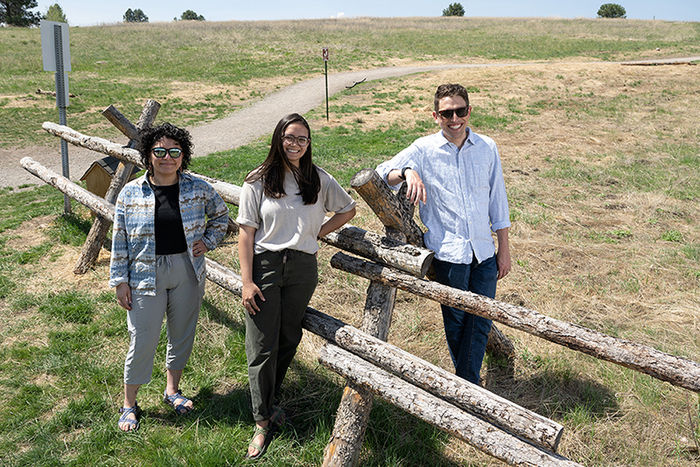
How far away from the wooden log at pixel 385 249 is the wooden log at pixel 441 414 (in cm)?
69

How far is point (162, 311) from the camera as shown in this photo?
3311 mm

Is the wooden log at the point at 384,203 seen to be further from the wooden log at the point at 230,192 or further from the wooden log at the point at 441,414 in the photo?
the wooden log at the point at 230,192

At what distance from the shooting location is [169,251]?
324cm

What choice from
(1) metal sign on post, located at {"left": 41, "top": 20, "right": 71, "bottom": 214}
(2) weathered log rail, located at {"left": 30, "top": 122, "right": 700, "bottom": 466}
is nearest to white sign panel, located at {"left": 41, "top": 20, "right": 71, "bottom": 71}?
(1) metal sign on post, located at {"left": 41, "top": 20, "right": 71, "bottom": 214}

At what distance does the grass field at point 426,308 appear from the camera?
10.8ft

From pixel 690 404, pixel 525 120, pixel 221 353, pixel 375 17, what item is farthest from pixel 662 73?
pixel 375 17

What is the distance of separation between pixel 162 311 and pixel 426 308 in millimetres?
2958

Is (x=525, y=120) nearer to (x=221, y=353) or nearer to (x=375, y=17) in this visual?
(x=221, y=353)

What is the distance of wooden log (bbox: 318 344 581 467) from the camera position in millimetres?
2416

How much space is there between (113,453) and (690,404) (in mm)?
4323

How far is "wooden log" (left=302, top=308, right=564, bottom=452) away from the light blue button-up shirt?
77 centimetres

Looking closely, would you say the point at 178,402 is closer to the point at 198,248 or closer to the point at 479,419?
the point at 198,248

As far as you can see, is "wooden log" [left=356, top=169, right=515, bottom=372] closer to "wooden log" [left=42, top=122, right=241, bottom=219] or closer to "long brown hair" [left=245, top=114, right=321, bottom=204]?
"long brown hair" [left=245, top=114, right=321, bottom=204]

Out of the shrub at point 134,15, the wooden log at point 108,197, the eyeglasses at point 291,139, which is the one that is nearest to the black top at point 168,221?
the eyeglasses at point 291,139
